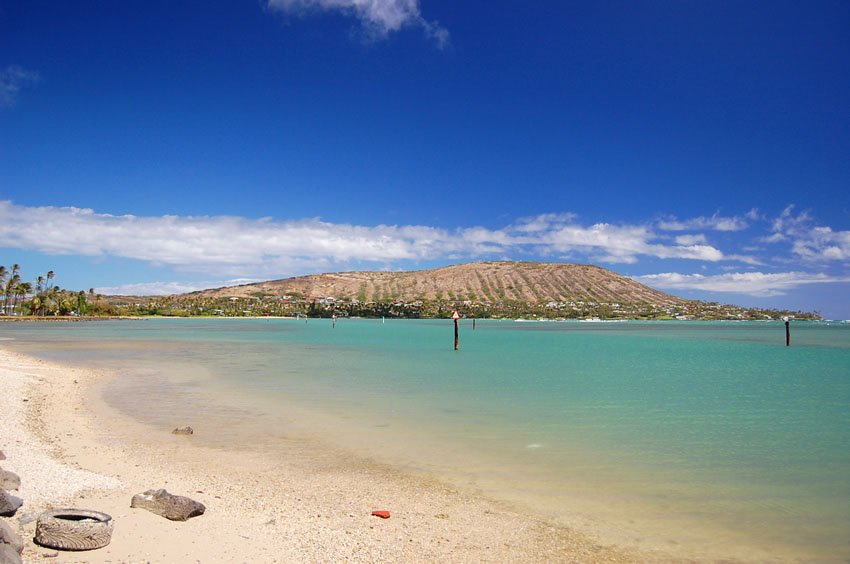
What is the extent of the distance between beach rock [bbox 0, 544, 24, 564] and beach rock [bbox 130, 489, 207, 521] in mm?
2255

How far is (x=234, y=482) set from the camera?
10.7m

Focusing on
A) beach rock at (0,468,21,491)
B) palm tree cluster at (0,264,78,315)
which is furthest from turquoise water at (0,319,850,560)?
palm tree cluster at (0,264,78,315)

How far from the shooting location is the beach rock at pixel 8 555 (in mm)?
5652

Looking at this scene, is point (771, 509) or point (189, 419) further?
point (189, 419)

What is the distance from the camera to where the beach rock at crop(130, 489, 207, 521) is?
8.08 metres

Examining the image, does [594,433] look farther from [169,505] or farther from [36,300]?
[36,300]

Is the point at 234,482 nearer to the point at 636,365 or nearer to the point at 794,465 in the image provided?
the point at 794,465

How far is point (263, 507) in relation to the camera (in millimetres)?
9172

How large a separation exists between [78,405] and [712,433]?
19561mm

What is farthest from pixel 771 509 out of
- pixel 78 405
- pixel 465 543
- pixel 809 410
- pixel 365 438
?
pixel 78 405

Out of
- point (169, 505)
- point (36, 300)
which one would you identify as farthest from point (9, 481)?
point (36, 300)

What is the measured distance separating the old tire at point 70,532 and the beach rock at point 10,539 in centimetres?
27

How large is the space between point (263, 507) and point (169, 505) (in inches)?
59.2

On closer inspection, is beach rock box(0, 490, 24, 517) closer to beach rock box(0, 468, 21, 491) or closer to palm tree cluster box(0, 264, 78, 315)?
beach rock box(0, 468, 21, 491)
